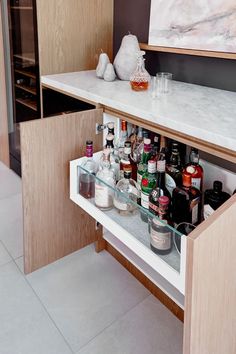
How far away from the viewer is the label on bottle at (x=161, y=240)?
3.66ft

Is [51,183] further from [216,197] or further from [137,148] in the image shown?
[216,197]

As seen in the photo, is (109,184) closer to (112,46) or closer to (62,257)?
(62,257)

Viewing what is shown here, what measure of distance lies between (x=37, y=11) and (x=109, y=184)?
3.49 feet

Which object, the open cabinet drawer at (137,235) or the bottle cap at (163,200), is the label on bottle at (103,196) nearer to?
the open cabinet drawer at (137,235)

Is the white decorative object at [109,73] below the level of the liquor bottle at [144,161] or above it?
above

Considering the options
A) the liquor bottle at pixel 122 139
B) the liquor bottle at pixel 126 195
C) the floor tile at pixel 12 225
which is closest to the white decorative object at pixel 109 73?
the liquor bottle at pixel 122 139

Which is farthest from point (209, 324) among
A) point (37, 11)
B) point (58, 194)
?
point (37, 11)

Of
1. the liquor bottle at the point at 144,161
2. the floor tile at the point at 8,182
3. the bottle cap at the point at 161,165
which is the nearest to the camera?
the bottle cap at the point at 161,165

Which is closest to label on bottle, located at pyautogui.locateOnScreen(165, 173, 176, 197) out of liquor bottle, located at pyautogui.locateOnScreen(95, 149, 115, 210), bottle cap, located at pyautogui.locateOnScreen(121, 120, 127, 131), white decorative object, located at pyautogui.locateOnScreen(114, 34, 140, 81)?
liquor bottle, located at pyautogui.locateOnScreen(95, 149, 115, 210)

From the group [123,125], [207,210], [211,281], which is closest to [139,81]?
[123,125]

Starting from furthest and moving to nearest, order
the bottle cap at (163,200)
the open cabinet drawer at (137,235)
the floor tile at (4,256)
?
the floor tile at (4,256), the bottle cap at (163,200), the open cabinet drawer at (137,235)

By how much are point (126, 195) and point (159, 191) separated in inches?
5.6

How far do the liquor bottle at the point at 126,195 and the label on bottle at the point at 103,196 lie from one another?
3cm

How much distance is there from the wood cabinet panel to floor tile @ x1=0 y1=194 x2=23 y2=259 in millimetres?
927
